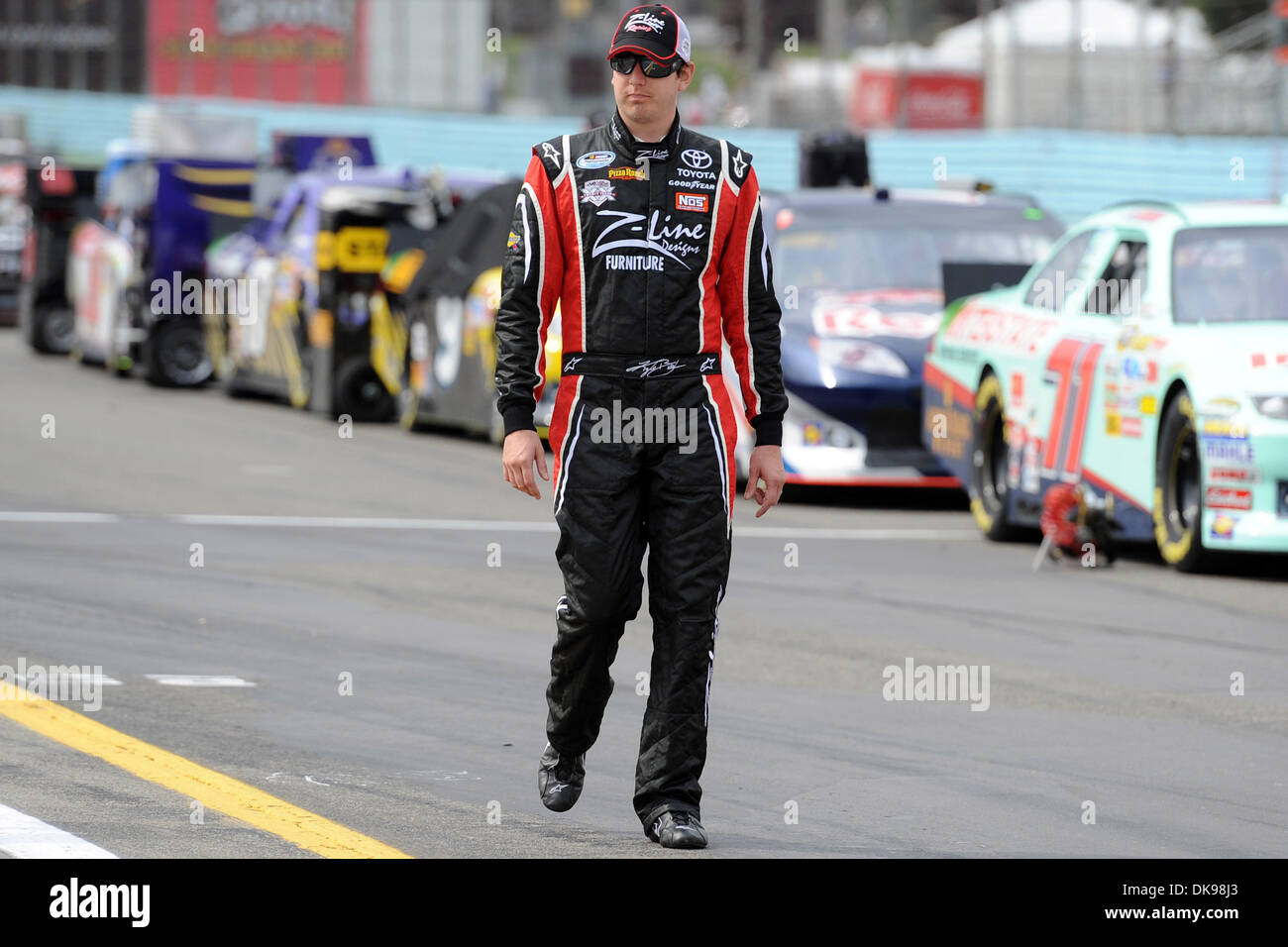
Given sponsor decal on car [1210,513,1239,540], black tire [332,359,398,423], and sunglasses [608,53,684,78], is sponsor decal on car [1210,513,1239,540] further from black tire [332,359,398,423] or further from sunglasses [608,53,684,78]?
black tire [332,359,398,423]

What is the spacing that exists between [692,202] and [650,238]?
14 centimetres

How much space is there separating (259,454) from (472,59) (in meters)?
42.7

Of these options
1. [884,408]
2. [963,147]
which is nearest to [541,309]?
[884,408]

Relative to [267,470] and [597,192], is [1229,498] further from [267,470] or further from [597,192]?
[267,470]

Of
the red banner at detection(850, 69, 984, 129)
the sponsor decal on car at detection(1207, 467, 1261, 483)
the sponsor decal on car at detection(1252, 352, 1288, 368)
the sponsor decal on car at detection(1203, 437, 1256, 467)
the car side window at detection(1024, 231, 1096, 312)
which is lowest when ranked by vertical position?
the sponsor decal on car at detection(1207, 467, 1261, 483)

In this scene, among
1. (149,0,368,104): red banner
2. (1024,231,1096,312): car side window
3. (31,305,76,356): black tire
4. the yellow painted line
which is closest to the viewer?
the yellow painted line

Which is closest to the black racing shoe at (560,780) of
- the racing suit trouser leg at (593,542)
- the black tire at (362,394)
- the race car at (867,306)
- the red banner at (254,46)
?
the racing suit trouser leg at (593,542)

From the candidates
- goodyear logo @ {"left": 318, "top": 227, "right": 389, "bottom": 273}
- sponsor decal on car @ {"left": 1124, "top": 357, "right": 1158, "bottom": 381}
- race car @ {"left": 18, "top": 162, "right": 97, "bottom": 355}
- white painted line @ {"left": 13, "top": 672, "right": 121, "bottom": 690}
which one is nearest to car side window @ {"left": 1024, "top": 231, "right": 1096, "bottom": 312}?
sponsor decal on car @ {"left": 1124, "top": 357, "right": 1158, "bottom": 381}

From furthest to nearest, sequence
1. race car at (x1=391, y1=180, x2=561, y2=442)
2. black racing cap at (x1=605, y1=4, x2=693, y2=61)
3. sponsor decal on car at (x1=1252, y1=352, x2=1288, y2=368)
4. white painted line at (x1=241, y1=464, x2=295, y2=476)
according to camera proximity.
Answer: race car at (x1=391, y1=180, x2=561, y2=442) < white painted line at (x1=241, y1=464, x2=295, y2=476) < sponsor decal on car at (x1=1252, y1=352, x2=1288, y2=368) < black racing cap at (x1=605, y1=4, x2=693, y2=61)

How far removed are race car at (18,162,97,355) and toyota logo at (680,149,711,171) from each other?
21.2 metres

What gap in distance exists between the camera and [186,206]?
23000 mm

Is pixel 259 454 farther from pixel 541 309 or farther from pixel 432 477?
pixel 541 309

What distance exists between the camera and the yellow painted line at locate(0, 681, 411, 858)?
237 inches

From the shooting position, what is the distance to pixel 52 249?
1080 inches
